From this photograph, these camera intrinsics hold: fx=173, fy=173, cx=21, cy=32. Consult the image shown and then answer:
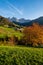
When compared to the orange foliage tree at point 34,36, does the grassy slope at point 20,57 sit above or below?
below

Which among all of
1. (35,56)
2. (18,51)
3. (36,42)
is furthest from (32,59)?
(36,42)

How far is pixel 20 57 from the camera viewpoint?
28016 millimetres

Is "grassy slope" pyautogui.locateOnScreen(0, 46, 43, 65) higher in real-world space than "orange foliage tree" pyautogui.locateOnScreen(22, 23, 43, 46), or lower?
lower

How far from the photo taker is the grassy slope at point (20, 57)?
26903 millimetres

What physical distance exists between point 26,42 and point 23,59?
94.5ft

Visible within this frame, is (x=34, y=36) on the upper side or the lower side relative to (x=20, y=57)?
upper

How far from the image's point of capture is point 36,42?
54.7 m

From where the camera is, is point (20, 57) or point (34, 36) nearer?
point (20, 57)

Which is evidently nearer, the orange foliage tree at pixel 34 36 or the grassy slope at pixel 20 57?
the grassy slope at pixel 20 57

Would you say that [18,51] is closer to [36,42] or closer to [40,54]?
[40,54]

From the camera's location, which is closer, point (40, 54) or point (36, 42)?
point (40, 54)

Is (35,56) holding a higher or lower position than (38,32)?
lower

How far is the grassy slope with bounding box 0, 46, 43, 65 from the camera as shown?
26.9 metres

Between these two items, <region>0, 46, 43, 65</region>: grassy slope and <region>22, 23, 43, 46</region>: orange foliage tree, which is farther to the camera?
<region>22, 23, 43, 46</region>: orange foliage tree
